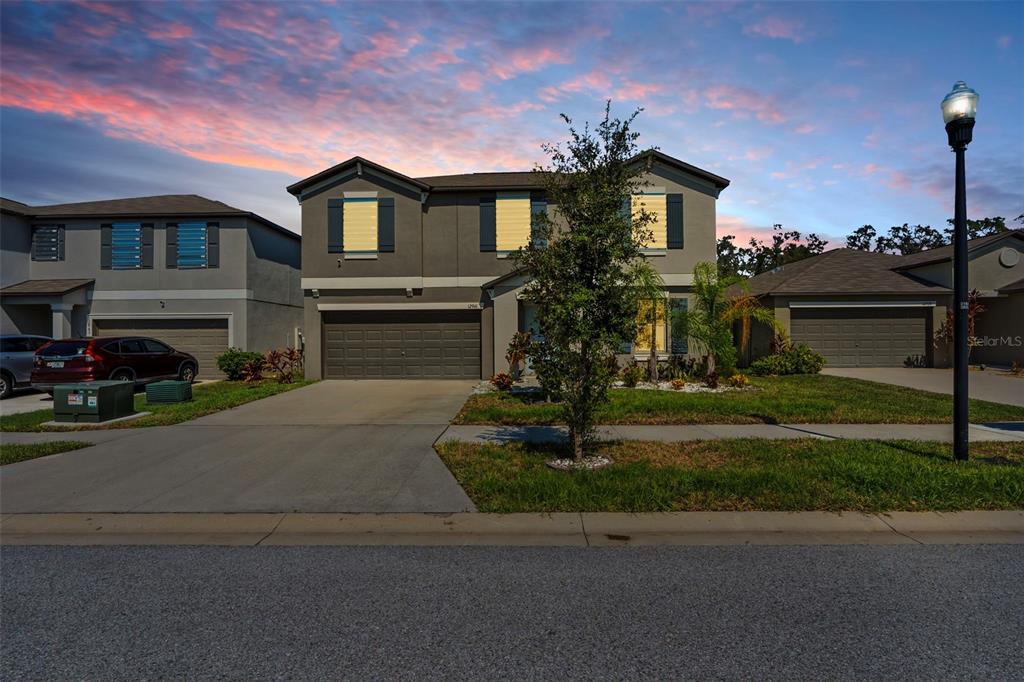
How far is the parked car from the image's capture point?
1491cm

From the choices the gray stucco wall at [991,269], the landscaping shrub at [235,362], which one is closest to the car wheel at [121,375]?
the landscaping shrub at [235,362]

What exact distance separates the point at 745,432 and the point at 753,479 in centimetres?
332

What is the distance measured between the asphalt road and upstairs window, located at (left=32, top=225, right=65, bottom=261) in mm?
20446

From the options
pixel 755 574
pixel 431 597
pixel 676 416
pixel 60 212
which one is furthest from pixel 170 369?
pixel 755 574

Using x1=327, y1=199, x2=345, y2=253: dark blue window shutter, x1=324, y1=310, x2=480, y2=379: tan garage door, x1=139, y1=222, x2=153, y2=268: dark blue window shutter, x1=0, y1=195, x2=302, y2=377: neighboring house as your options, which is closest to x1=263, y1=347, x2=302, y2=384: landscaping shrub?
x1=324, y1=310, x2=480, y2=379: tan garage door

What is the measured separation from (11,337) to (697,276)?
1913 centimetres

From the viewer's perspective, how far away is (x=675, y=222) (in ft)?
61.9

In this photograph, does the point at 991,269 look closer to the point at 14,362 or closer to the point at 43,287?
the point at 14,362

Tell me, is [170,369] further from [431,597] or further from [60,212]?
[431,597]

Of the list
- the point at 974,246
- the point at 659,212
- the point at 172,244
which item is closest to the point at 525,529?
the point at 659,212

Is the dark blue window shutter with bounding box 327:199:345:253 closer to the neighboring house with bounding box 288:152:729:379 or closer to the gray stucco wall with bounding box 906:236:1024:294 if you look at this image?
the neighboring house with bounding box 288:152:729:379

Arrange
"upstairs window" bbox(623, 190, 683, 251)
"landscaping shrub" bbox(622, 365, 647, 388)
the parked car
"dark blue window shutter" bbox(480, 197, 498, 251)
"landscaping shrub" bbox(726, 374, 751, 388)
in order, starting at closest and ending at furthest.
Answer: the parked car → "landscaping shrub" bbox(726, 374, 751, 388) → "landscaping shrub" bbox(622, 365, 647, 388) → "upstairs window" bbox(623, 190, 683, 251) → "dark blue window shutter" bbox(480, 197, 498, 251)

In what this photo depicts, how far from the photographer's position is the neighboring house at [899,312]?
21312mm

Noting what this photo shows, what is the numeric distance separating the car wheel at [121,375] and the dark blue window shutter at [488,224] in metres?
10.8
